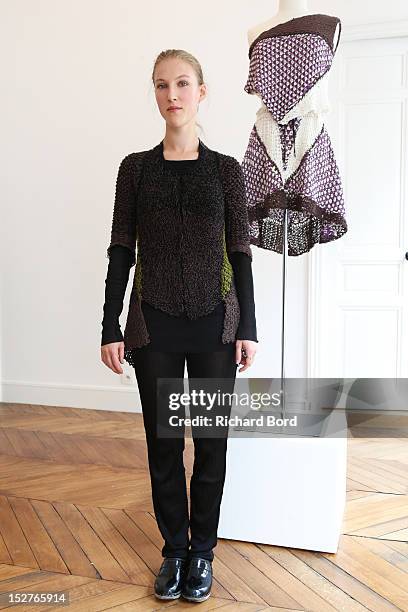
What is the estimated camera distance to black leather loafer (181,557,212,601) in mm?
1883

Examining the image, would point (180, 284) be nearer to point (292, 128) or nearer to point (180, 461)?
point (180, 461)

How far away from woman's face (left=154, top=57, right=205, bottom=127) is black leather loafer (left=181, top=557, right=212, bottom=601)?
1247 millimetres

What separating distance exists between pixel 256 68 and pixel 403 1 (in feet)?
6.16

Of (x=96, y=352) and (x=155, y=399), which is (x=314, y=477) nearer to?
(x=155, y=399)

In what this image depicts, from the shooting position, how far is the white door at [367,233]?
151 inches

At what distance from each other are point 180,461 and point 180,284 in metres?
0.53

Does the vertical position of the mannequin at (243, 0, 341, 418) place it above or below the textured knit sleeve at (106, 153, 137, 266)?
above

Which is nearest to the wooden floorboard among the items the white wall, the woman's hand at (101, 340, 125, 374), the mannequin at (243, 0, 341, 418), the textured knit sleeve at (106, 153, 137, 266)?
the mannequin at (243, 0, 341, 418)

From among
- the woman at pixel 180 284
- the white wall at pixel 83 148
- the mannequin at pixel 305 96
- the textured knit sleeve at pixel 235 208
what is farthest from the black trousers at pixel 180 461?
the white wall at pixel 83 148

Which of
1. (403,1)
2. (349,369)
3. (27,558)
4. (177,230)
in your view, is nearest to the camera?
(177,230)

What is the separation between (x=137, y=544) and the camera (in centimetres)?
226

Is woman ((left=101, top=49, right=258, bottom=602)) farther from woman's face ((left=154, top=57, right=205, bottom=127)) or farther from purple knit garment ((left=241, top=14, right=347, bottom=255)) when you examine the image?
purple knit garment ((left=241, top=14, right=347, bottom=255))

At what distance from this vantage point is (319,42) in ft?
7.34

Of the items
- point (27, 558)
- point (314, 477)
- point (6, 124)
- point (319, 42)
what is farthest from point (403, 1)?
point (27, 558)
